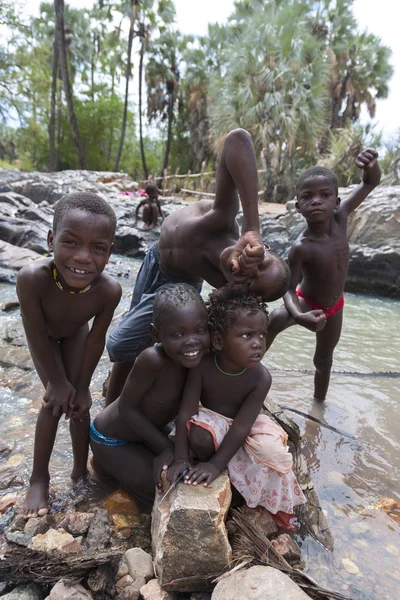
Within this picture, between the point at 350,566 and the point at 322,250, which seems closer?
the point at 350,566

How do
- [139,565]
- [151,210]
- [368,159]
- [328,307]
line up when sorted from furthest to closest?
[151,210] < [328,307] < [368,159] < [139,565]

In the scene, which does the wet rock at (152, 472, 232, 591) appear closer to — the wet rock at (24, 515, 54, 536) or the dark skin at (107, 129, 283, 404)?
the wet rock at (24, 515, 54, 536)

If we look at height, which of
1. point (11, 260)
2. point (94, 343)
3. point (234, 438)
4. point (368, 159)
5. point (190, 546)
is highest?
point (368, 159)

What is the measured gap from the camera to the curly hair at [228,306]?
167cm

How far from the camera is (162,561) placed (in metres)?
1.37

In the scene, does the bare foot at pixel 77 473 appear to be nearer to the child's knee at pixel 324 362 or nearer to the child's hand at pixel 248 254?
the child's hand at pixel 248 254

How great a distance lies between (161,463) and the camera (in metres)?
1.61

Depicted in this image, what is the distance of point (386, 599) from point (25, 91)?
21.5 m

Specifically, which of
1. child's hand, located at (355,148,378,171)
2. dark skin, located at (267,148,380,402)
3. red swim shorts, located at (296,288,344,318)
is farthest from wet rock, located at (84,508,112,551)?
child's hand, located at (355,148,378,171)

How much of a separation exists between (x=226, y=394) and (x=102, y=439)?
2.01 feet

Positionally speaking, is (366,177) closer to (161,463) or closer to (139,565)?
(161,463)

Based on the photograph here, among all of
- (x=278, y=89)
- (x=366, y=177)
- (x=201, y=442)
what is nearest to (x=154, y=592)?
(x=201, y=442)

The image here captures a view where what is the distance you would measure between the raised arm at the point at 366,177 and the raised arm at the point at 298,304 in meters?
0.43


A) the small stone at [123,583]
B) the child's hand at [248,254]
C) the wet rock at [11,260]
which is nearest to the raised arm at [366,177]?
the child's hand at [248,254]
